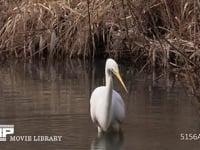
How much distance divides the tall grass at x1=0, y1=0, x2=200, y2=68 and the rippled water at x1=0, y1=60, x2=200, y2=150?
57 centimetres

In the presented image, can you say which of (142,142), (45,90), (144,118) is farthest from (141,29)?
(142,142)

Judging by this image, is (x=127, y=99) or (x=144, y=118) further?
(x=127, y=99)

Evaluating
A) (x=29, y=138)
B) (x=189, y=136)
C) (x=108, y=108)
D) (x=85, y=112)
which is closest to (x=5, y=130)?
(x=29, y=138)

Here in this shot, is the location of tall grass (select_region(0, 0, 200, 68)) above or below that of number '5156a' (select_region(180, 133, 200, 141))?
above

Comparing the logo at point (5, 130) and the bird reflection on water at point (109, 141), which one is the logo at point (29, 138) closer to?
the logo at point (5, 130)

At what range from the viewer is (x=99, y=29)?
14.1m

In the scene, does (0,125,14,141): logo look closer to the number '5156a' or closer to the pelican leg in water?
the pelican leg in water

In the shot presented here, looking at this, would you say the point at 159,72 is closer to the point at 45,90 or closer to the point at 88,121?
the point at 45,90

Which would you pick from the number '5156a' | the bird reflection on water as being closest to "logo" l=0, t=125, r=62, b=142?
the bird reflection on water

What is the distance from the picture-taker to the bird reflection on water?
24.3 feet

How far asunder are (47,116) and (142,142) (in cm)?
163

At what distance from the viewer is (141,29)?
12578 mm

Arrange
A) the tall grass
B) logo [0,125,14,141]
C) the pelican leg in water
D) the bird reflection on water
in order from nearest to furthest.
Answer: the bird reflection on water
logo [0,125,14,141]
the pelican leg in water
the tall grass

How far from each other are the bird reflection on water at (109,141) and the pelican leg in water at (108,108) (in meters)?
0.09
